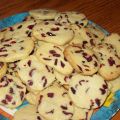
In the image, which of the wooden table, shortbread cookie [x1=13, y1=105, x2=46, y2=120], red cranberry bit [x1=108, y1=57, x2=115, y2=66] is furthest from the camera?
the wooden table

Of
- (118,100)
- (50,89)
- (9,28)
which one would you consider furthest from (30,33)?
(118,100)

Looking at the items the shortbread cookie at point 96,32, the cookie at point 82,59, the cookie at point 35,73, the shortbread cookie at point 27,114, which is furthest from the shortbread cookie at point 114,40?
the shortbread cookie at point 27,114

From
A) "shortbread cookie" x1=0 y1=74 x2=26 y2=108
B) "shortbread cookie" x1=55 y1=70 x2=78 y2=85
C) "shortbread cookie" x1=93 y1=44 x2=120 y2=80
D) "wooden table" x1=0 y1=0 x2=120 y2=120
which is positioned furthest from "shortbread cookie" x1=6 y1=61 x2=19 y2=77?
"wooden table" x1=0 y1=0 x2=120 y2=120

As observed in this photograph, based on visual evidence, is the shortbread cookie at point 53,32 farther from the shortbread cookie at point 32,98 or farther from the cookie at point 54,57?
the shortbread cookie at point 32,98

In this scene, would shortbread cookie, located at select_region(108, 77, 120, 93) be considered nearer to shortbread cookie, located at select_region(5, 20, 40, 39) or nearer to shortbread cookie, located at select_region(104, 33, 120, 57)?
shortbread cookie, located at select_region(104, 33, 120, 57)

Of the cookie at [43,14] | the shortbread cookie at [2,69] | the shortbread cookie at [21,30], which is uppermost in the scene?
the cookie at [43,14]

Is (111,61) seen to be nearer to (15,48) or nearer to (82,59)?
(82,59)
